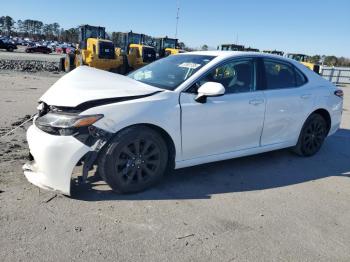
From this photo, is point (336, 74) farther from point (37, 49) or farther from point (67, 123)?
point (37, 49)

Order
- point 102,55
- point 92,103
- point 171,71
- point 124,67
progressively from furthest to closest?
point 124,67 → point 102,55 → point 171,71 → point 92,103

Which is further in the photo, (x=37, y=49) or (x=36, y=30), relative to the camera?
(x=36, y=30)

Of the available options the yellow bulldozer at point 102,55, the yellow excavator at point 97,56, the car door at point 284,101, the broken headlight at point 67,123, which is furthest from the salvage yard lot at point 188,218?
the yellow bulldozer at point 102,55

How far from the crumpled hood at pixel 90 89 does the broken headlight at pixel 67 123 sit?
13 centimetres

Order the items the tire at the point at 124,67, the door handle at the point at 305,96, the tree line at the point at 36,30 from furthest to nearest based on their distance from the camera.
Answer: the tree line at the point at 36,30, the tire at the point at 124,67, the door handle at the point at 305,96

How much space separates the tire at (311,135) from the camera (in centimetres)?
598

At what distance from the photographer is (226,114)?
4680mm

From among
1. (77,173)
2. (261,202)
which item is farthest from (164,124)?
(261,202)

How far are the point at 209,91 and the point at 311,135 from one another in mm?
2594

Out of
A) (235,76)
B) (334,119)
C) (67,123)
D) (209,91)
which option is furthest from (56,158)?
(334,119)

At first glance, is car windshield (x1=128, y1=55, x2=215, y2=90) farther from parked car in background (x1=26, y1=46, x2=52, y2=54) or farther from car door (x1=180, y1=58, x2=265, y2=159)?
parked car in background (x1=26, y1=46, x2=52, y2=54)

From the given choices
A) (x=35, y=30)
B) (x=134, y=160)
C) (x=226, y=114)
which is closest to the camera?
(x=134, y=160)

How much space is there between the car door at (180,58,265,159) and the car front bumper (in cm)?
125

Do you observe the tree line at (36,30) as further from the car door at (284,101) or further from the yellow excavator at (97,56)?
the car door at (284,101)
